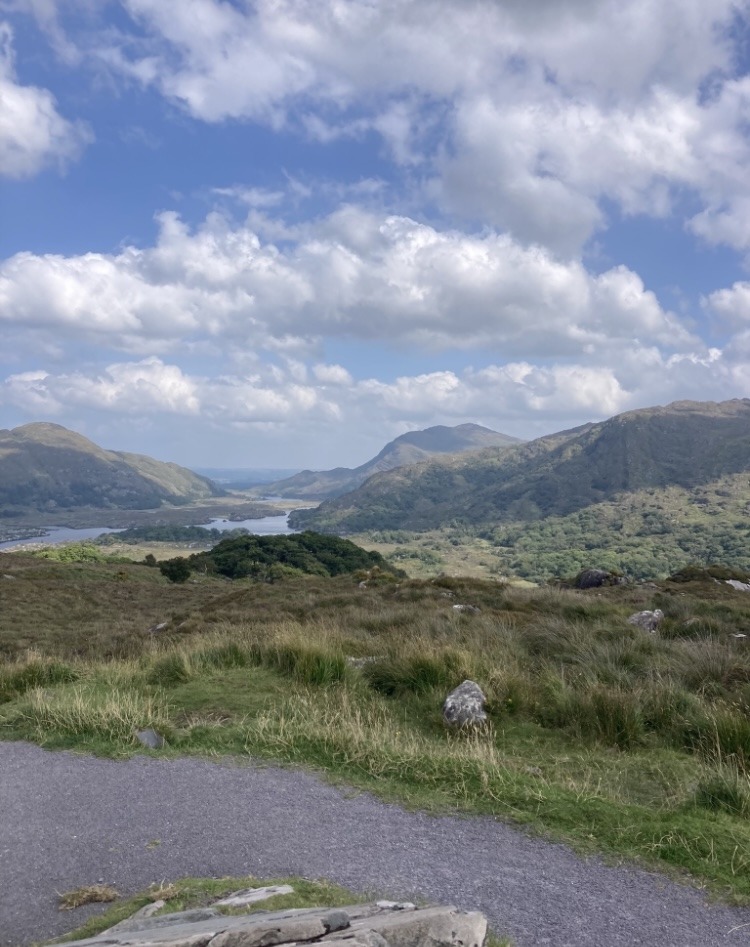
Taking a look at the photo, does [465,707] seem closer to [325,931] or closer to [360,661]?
[360,661]

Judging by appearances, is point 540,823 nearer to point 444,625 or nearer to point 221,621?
point 444,625

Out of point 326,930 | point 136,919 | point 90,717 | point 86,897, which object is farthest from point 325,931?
point 90,717

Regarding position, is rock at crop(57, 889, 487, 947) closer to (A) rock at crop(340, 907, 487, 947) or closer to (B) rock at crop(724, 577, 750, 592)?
(A) rock at crop(340, 907, 487, 947)

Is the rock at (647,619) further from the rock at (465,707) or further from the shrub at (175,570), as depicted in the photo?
the shrub at (175,570)

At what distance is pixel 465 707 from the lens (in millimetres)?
8578

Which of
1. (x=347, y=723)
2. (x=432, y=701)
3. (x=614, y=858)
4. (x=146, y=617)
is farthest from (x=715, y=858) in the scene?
(x=146, y=617)

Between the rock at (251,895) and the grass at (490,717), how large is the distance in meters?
2.11

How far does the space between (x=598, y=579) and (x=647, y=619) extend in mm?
18187

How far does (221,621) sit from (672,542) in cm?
13066

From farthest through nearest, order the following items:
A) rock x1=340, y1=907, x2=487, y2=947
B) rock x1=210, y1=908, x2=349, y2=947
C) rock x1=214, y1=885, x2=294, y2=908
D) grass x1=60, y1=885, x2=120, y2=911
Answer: grass x1=60, y1=885, x2=120, y2=911, rock x1=214, y1=885, x2=294, y2=908, rock x1=340, y1=907, x2=487, y2=947, rock x1=210, y1=908, x2=349, y2=947

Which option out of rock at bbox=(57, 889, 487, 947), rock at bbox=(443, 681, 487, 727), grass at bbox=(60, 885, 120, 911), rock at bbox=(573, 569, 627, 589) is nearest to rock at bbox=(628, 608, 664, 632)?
rock at bbox=(443, 681, 487, 727)

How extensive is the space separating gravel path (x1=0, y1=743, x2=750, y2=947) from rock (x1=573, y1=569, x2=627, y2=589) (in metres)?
31.1

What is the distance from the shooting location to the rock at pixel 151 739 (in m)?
7.54

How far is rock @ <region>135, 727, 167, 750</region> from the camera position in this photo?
754cm
